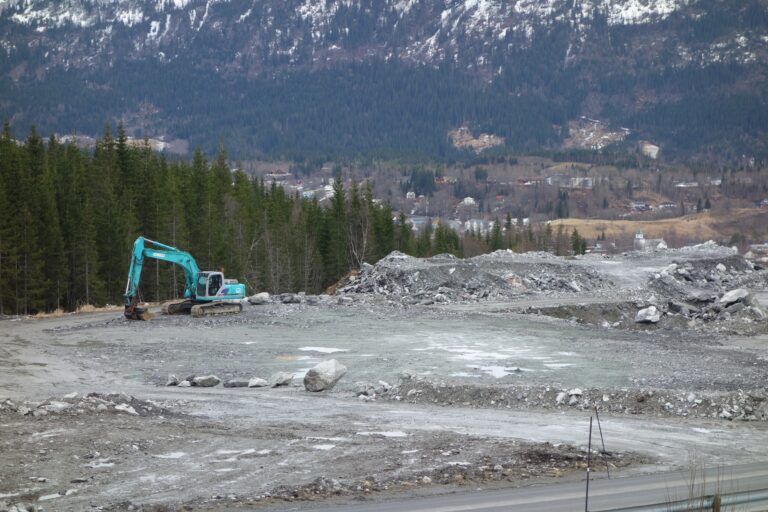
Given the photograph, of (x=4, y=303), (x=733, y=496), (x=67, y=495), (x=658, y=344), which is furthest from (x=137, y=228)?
(x=733, y=496)

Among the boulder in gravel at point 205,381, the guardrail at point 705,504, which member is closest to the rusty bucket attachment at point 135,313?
the boulder in gravel at point 205,381

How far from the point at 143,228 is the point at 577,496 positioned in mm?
56931

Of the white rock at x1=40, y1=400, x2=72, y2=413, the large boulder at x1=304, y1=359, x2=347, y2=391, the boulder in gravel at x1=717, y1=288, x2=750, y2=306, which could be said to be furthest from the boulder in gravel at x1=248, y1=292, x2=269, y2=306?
the white rock at x1=40, y1=400, x2=72, y2=413

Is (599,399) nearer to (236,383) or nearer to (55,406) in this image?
(236,383)

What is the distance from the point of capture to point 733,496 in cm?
1264

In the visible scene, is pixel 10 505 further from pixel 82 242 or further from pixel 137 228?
pixel 137 228

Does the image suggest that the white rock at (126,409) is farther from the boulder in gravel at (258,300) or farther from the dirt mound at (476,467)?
the boulder in gravel at (258,300)

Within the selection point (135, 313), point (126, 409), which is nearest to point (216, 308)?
point (135, 313)

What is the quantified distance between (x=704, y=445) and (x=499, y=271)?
36.1m

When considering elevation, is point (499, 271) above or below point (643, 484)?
above

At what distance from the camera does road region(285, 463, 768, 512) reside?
15.9 m

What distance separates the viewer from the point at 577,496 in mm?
16531

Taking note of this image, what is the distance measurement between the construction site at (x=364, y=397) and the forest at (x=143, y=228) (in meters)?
11.3

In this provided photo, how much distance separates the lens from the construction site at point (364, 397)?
707 inches
